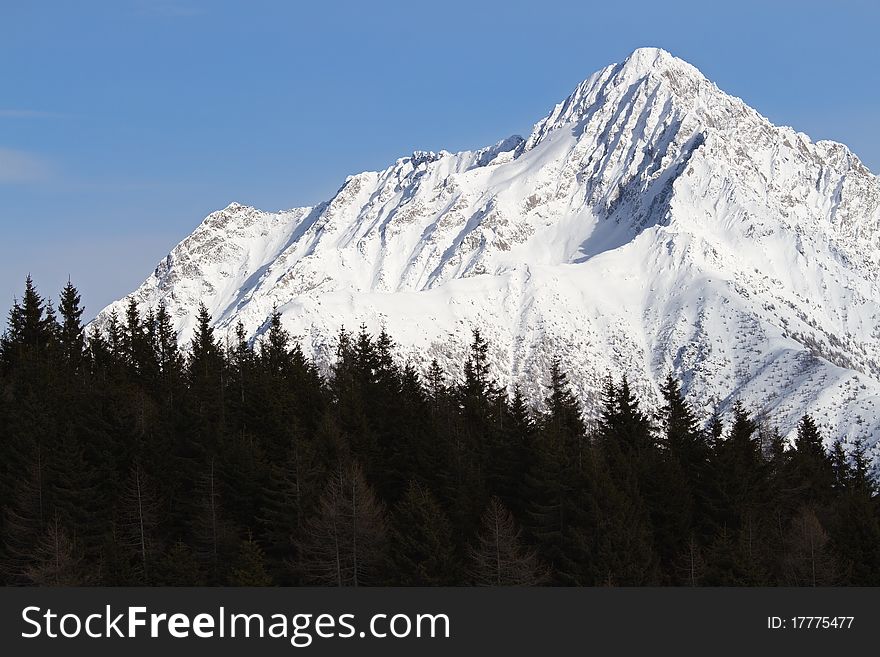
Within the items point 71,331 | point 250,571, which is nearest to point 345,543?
point 250,571

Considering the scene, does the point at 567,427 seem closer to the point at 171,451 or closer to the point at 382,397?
the point at 382,397

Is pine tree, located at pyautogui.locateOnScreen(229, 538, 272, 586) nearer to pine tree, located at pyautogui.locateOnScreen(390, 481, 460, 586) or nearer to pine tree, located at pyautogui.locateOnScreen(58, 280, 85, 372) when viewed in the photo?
pine tree, located at pyautogui.locateOnScreen(390, 481, 460, 586)

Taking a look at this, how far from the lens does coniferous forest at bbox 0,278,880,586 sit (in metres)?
56.4

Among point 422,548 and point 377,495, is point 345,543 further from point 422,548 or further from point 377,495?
point 377,495

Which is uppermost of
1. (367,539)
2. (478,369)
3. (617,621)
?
(478,369)

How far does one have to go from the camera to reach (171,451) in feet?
228

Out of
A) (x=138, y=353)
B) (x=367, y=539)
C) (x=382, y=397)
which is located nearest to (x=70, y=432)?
(x=367, y=539)

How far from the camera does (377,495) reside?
231 ft

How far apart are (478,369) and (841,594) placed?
63536mm

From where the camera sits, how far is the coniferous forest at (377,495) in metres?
56.4

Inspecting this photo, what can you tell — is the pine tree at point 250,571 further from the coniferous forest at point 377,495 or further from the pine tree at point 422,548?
the pine tree at point 422,548

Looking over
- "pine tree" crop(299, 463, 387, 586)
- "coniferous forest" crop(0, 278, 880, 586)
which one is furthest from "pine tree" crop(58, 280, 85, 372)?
"pine tree" crop(299, 463, 387, 586)

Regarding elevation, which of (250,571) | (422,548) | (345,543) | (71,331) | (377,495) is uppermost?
(71,331)

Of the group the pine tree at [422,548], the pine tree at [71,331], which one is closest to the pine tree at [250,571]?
the pine tree at [422,548]
